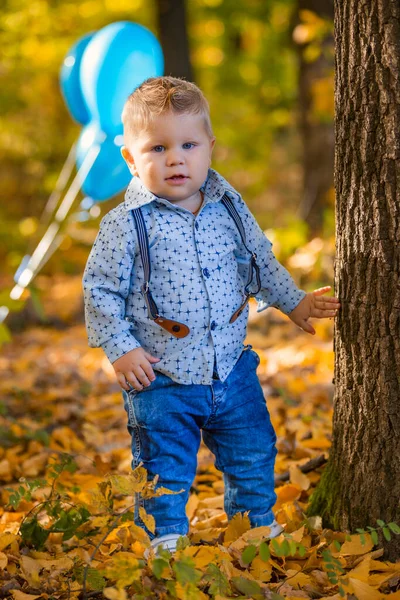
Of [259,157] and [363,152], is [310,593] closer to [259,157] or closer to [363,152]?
[363,152]

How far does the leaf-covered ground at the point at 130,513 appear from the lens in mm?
1938

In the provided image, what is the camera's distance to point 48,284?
36.1 ft

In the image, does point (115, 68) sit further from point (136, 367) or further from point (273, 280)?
point (136, 367)

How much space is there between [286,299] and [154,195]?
0.59m

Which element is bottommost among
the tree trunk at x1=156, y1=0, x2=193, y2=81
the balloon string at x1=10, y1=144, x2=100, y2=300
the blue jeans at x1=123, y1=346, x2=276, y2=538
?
the blue jeans at x1=123, y1=346, x2=276, y2=538

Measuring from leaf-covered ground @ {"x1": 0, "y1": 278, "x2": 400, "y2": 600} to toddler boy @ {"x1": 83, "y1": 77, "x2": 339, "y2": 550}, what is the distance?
219mm

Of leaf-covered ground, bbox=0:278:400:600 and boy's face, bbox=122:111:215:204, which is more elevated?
boy's face, bbox=122:111:215:204

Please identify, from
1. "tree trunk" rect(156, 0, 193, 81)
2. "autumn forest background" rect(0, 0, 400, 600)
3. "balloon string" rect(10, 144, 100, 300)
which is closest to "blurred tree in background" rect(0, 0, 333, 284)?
"autumn forest background" rect(0, 0, 400, 600)

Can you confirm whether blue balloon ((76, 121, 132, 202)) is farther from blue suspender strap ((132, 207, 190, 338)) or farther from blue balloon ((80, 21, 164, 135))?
blue suspender strap ((132, 207, 190, 338))

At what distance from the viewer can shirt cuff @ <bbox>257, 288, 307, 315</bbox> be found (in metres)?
2.42

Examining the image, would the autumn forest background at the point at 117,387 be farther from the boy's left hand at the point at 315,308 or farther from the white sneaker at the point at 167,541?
the boy's left hand at the point at 315,308

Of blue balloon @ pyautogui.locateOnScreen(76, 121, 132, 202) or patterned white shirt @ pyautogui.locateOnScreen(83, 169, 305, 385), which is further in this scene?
blue balloon @ pyautogui.locateOnScreen(76, 121, 132, 202)

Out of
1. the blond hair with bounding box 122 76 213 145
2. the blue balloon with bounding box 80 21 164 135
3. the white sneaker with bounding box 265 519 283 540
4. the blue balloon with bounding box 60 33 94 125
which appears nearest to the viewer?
the blond hair with bounding box 122 76 213 145

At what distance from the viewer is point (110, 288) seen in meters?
2.15
